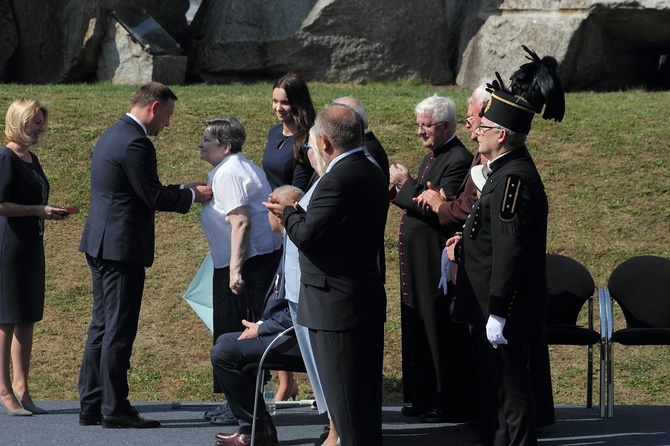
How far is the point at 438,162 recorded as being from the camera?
20.6 ft

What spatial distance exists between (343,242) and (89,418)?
2.24 metres

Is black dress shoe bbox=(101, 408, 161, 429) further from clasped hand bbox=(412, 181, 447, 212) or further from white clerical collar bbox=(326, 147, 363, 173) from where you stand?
white clerical collar bbox=(326, 147, 363, 173)

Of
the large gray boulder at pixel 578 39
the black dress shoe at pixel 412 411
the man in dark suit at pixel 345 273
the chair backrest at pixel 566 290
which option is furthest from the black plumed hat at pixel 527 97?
the large gray boulder at pixel 578 39

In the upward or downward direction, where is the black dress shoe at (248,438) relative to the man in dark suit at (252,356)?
downward

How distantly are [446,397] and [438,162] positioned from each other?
1.36 meters

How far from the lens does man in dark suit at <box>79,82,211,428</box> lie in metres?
5.93

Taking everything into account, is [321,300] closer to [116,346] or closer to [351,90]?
[116,346]

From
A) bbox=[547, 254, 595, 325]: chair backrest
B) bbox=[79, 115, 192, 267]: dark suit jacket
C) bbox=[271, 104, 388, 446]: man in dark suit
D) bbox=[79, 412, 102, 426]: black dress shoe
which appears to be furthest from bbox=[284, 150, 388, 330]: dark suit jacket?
bbox=[547, 254, 595, 325]: chair backrest

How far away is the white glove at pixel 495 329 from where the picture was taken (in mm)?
4938

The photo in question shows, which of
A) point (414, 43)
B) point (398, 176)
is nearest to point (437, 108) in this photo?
point (398, 176)

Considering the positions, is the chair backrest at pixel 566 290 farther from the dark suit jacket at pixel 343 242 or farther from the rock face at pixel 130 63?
the rock face at pixel 130 63

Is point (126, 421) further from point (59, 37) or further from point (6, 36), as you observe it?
point (6, 36)

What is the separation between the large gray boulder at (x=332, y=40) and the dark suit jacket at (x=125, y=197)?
8619mm

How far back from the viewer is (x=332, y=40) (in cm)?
1440
